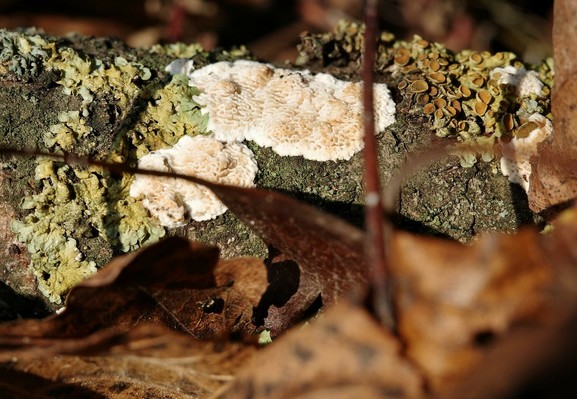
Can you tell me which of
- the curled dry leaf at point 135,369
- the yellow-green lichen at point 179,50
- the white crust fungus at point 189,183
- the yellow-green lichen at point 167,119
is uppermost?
the yellow-green lichen at point 179,50

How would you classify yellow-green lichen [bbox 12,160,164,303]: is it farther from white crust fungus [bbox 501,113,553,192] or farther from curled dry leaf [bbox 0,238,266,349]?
white crust fungus [bbox 501,113,553,192]

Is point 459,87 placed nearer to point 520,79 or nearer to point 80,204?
point 520,79

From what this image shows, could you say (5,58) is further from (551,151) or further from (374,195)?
(551,151)

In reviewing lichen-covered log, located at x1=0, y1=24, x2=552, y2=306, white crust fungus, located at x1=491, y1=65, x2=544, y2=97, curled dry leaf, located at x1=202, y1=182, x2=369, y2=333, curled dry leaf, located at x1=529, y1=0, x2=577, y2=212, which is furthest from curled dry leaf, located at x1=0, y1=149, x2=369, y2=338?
white crust fungus, located at x1=491, y1=65, x2=544, y2=97

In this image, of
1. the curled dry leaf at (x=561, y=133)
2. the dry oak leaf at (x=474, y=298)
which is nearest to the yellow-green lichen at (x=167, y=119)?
the curled dry leaf at (x=561, y=133)

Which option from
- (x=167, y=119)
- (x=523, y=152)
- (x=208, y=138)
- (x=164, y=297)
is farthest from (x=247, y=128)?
(x=523, y=152)

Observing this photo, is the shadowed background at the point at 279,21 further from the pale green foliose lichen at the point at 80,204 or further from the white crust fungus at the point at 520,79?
the pale green foliose lichen at the point at 80,204

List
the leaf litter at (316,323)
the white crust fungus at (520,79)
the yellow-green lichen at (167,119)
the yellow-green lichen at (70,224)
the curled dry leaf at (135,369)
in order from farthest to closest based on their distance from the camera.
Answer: the white crust fungus at (520,79) < the yellow-green lichen at (167,119) < the yellow-green lichen at (70,224) < the curled dry leaf at (135,369) < the leaf litter at (316,323)
